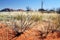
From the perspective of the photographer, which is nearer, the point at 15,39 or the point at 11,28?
the point at 15,39

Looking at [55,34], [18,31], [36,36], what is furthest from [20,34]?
[55,34]

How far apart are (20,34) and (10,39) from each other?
3.26 feet

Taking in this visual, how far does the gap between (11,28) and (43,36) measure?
2.72m

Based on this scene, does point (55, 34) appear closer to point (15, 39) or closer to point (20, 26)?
point (15, 39)

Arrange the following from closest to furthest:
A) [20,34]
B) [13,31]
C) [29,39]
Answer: [29,39] → [20,34] → [13,31]

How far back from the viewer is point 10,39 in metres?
9.20

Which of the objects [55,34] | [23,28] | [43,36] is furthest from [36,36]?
[23,28]

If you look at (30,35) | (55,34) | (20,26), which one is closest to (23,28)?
(20,26)

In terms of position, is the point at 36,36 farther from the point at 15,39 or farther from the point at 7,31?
the point at 7,31

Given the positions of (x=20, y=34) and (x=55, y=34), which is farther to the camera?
(x=20, y=34)

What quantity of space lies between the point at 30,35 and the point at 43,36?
0.71 m

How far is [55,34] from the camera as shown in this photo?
9.34 metres

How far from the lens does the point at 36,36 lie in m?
9.24

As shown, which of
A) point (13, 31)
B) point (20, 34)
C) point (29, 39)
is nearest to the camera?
point (29, 39)
